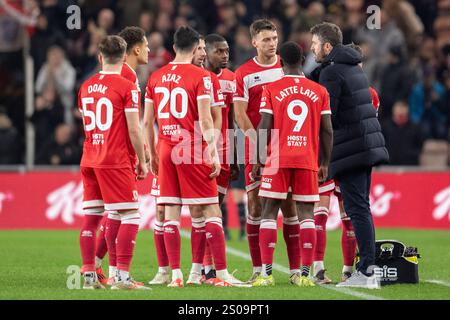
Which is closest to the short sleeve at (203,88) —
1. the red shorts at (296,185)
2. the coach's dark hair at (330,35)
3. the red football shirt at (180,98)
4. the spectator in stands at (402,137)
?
the red football shirt at (180,98)

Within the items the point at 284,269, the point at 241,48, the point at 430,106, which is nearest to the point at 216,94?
the point at 284,269

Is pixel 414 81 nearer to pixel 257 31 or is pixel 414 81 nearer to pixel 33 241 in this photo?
pixel 33 241

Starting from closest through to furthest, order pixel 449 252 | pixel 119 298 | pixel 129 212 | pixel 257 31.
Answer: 1. pixel 119 298
2. pixel 129 212
3. pixel 257 31
4. pixel 449 252

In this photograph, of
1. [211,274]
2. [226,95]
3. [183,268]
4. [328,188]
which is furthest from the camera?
[183,268]

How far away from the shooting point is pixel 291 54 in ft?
37.4

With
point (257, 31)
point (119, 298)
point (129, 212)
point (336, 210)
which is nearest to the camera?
point (119, 298)

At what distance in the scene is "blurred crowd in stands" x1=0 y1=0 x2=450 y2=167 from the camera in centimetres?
2144

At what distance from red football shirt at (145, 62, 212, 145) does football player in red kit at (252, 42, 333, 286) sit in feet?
2.04

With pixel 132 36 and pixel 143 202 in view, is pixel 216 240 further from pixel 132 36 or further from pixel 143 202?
pixel 143 202

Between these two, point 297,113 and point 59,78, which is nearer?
point 297,113

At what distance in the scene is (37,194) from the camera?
2050cm

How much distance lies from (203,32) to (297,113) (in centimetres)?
1150

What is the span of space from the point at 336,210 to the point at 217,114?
29.1ft
